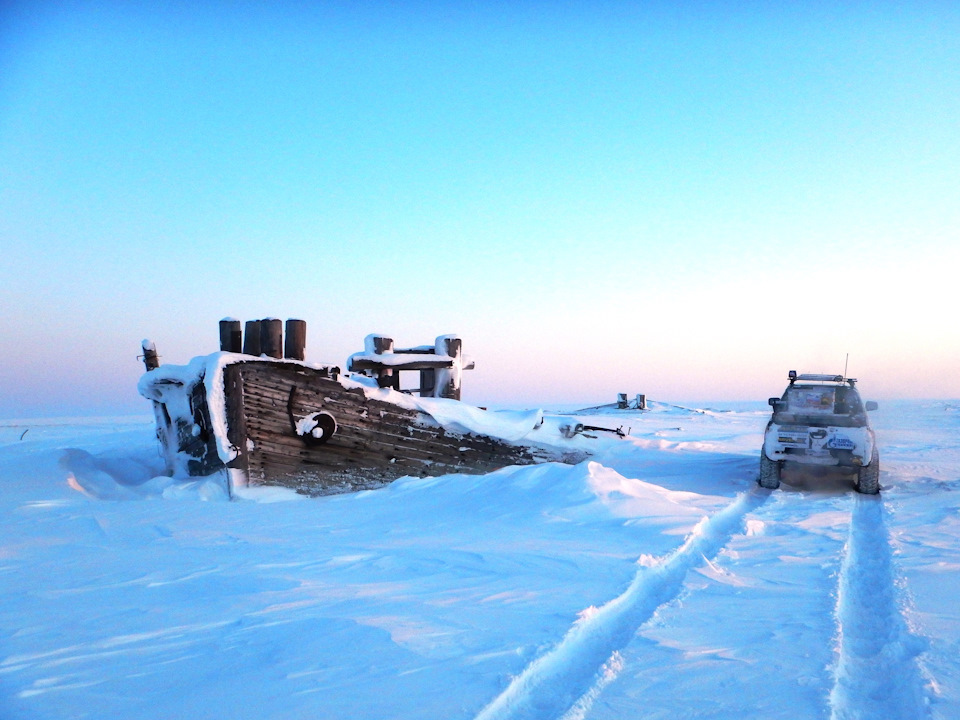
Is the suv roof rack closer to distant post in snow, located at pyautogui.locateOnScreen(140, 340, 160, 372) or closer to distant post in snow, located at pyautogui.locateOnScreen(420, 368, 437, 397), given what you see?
distant post in snow, located at pyautogui.locateOnScreen(420, 368, 437, 397)

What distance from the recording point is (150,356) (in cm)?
912

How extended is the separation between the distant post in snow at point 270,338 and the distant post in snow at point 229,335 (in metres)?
0.35

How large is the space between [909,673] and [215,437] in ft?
22.3

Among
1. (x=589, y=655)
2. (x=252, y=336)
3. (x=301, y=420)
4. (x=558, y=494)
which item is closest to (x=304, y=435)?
(x=301, y=420)

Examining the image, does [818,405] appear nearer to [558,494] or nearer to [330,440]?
[558,494]

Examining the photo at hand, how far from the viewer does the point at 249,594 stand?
3.85m

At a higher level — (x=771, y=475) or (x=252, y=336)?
(x=252, y=336)

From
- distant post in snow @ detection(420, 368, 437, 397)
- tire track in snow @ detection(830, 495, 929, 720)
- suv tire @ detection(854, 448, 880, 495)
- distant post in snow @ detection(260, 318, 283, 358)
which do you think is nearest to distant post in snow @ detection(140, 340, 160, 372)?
distant post in snow @ detection(260, 318, 283, 358)

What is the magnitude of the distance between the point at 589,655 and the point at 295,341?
20.9 feet

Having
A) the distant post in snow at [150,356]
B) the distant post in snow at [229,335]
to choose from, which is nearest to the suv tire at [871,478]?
the distant post in snow at [229,335]

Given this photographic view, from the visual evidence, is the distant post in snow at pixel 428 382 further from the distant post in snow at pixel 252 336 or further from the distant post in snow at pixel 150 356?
the distant post in snow at pixel 150 356

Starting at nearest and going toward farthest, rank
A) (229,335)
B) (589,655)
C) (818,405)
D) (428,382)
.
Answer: (589,655), (229,335), (428,382), (818,405)

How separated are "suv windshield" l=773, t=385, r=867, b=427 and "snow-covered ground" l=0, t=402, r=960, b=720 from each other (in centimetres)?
270

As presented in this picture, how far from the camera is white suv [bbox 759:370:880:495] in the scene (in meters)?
8.78
